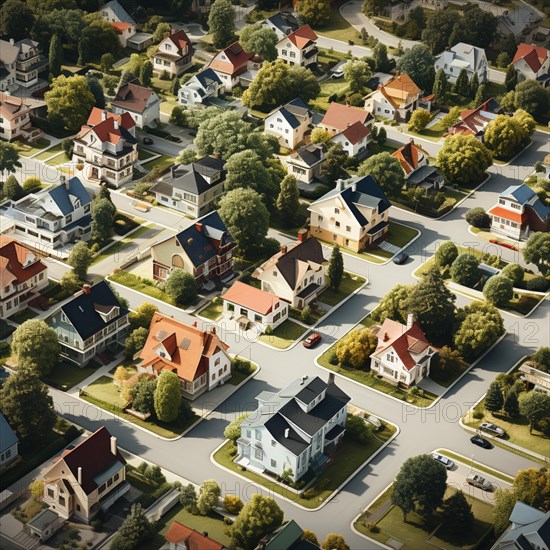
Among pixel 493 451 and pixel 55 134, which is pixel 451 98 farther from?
pixel 493 451

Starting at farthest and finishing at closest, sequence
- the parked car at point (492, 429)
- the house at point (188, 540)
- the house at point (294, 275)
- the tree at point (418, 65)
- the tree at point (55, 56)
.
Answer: the tree at point (418, 65), the tree at point (55, 56), the house at point (294, 275), the parked car at point (492, 429), the house at point (188, 540)

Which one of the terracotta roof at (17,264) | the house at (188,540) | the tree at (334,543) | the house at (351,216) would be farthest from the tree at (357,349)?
the terracotta roof at (17,264)

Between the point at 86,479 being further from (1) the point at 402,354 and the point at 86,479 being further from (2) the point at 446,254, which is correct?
(2) the point at 446,254

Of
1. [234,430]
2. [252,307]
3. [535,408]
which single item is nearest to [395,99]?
[252,307]

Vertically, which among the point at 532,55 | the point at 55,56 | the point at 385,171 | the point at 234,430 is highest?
the point at 532,55

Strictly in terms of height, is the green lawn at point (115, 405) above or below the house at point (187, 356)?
below

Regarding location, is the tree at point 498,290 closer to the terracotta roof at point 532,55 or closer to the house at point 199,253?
the house at point 199,253

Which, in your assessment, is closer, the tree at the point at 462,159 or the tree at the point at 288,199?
the tree at the point at 288,199

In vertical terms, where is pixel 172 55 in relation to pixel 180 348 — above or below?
above
